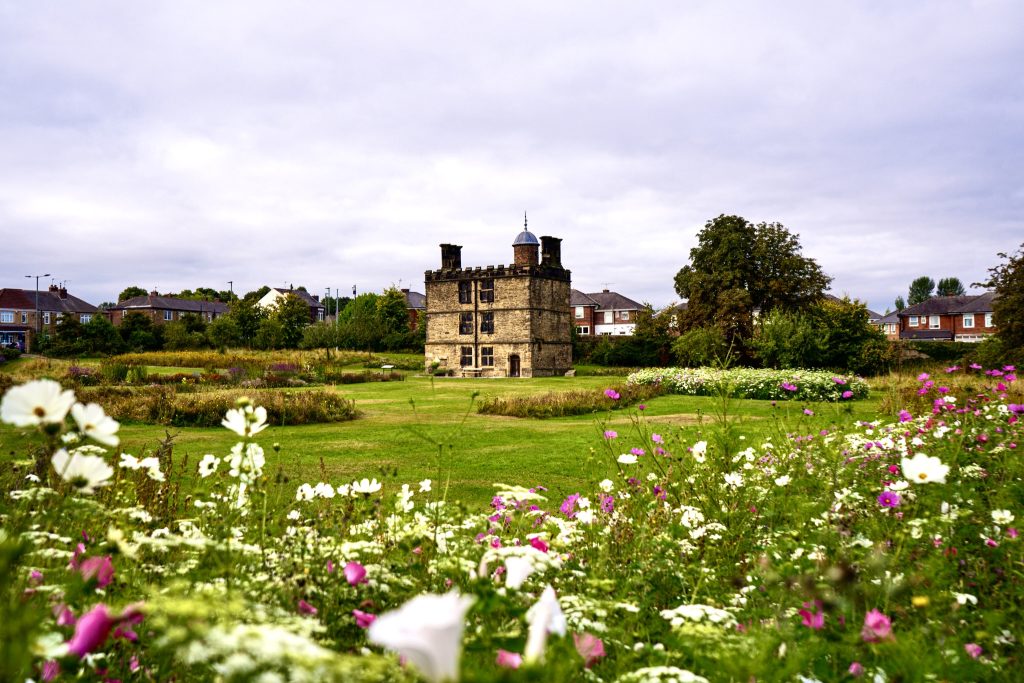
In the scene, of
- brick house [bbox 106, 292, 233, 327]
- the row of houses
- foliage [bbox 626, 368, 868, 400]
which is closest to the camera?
foliage [bbox 626, 368, 868, 400]

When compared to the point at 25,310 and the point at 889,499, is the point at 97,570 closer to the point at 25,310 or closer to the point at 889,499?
the point at 889,499

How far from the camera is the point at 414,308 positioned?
241 ft

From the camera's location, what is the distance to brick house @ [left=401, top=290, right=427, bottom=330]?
71.5 m

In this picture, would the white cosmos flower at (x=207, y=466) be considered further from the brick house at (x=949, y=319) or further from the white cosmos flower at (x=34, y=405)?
the brick house at (x=949, y=319)

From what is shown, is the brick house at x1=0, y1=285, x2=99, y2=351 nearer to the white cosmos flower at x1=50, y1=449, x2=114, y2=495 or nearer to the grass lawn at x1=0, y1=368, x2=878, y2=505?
the grass lawn at x1=0, y1=368, x2=878, y2=505

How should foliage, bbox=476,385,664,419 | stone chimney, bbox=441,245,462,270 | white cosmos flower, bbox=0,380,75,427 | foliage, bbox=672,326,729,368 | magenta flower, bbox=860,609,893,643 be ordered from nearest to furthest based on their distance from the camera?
white cosmos flower, bbox=0,380,75,427
magenta flower, bbox=860,609,893,643
foliage, bbox=476,385,664,419
foliage, bbox=672,326,729,368
stone chimney, bbox=441,245,462,270

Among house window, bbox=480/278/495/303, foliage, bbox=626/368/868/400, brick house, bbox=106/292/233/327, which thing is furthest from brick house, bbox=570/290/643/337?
foliage, bbox=626/368/868/400

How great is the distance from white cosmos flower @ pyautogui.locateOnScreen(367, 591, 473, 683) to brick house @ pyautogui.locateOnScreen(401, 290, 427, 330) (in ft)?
227

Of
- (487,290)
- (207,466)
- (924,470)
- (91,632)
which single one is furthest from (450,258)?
(91,632)

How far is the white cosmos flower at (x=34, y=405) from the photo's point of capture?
157cm

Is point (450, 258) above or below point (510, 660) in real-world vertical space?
above

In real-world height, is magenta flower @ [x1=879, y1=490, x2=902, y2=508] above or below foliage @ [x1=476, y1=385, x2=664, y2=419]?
above

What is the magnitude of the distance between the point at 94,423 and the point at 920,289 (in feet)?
403

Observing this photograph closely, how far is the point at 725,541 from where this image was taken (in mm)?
3605
